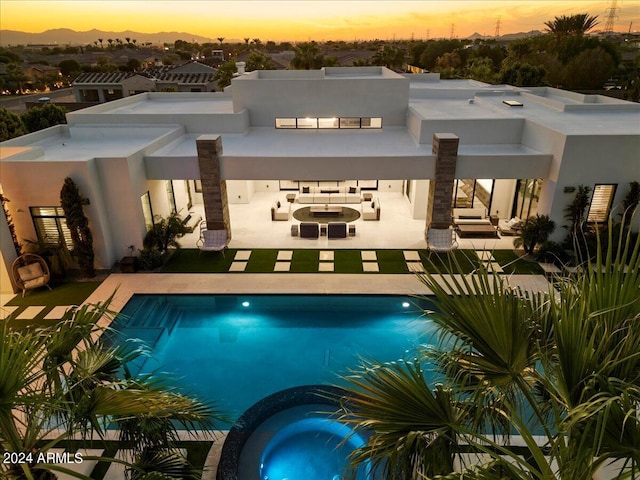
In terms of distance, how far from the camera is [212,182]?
15.3 metres

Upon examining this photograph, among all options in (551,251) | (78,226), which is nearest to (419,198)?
(551,251)

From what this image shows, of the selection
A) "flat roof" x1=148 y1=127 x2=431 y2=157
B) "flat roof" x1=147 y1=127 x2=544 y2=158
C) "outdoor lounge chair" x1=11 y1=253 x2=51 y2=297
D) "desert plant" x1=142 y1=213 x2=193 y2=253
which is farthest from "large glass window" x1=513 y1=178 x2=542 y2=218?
"outdoor lounge chair" x1=11 y1=253 x2=51 y2=297

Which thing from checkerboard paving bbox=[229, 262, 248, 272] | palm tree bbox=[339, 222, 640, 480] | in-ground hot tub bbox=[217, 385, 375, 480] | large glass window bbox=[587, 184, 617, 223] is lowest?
checkerboard paving bbox=[229, 262, 248, 272]

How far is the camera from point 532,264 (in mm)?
14711

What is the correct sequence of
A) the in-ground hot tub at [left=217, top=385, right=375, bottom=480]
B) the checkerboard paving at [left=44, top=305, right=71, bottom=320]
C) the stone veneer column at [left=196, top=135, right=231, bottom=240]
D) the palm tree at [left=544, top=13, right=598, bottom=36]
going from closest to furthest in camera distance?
the in-ground hot tub at [left=217, top=385, right=375, bottom=480], the checkerboard paving at [left=44, top=305, right=71, bottom=320], the stone veneer column at [left=196, top=135, right=231, bottom=240], the palm tree at [left=544, top=13, right=598, bottom=36]

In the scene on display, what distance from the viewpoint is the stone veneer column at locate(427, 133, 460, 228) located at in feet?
48.2

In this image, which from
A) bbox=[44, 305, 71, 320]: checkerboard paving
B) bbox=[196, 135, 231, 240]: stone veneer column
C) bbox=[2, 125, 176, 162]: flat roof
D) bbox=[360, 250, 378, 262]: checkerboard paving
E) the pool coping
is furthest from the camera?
bbox=[360, 250, 378, 262]: checkerboard paving

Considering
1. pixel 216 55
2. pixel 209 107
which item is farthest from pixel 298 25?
pixel 209 107

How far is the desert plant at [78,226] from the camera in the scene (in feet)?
43.1

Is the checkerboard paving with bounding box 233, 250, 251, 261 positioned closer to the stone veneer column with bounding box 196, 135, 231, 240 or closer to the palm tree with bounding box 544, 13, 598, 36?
the stone veneer column with bounding box 196, 135, 231, 240

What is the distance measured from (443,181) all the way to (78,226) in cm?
1223

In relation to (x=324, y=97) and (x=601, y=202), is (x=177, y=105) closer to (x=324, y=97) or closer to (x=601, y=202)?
(x=324, y=97)

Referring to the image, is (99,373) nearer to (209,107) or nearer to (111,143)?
(111,143)

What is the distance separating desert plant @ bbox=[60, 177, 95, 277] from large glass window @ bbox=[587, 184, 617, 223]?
1681cm
